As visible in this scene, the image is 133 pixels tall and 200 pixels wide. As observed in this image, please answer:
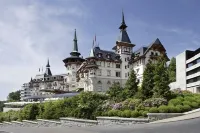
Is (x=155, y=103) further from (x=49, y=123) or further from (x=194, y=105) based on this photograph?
(x=49, y=123)

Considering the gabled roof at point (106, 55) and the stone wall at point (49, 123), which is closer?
the stone wall at point (49, 123)

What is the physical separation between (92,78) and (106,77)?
507cm

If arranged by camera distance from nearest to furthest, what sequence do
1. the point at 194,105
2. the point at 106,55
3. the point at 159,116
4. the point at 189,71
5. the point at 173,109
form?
1. the point at 159,116
2. the point at 173,109
3. the point at 194,105
4. the point at 189,71
5. the point at 106,55

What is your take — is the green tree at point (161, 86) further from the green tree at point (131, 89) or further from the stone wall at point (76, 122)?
the stone wall at point (76, 122)

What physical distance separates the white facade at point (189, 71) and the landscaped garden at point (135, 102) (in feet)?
82.5

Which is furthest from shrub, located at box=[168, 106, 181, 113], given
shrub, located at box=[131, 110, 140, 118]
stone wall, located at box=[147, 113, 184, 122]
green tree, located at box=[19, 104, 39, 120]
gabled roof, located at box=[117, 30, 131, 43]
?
gabled roof, located at box=[117, 30, 131, 43]

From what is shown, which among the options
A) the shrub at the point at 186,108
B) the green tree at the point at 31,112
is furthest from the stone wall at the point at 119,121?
the green tree at the point at 31,112

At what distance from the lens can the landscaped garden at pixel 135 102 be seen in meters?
24.8

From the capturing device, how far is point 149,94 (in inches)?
1246

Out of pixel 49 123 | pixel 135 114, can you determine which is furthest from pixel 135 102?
pixel 49 123

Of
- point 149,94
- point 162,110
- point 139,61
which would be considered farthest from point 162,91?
point 139,61

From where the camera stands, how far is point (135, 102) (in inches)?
1071

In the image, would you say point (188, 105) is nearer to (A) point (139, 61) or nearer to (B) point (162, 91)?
(B) point (162, 91)

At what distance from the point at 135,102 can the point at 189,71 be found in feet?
126
